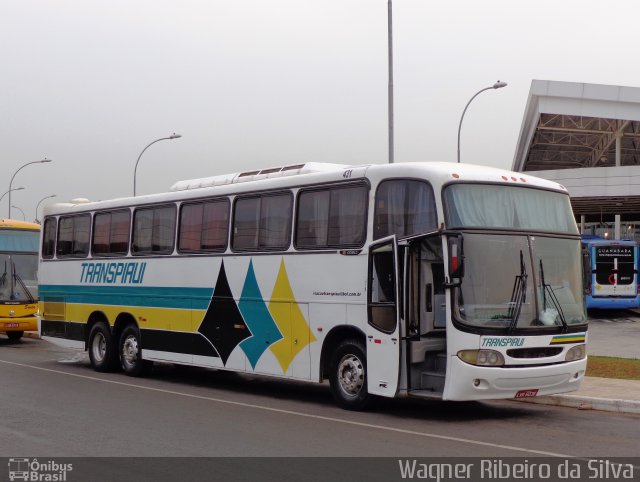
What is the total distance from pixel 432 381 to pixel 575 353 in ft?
6.52

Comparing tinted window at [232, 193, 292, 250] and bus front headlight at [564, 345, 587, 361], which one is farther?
tinted window at [232, 193, 292, 250]

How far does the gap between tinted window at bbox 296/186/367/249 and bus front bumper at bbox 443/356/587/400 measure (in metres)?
2.44

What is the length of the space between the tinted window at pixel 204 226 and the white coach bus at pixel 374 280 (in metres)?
0.03

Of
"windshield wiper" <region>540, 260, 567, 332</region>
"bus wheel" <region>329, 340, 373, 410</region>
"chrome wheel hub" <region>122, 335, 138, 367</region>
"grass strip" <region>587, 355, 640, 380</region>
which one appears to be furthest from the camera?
"chrome wheel hub" <region>122, 335, 138, 367</region>

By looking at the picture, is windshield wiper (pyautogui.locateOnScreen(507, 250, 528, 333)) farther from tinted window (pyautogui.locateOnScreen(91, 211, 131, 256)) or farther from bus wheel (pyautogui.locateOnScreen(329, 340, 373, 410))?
tinted window (pyautogui.locateOnScreen(91, 211, 131, 256))

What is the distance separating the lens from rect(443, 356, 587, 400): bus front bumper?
10.7 m

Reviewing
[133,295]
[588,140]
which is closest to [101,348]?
[133,295]

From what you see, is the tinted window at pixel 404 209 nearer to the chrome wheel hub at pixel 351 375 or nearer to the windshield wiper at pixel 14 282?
the chrome wheel hub at pixel 351 375

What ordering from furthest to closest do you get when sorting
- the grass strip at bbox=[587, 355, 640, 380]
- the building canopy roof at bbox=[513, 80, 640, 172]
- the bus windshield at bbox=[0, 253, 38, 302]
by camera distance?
the building canopy roof at bbox=[513, 80, 640, 172] → the bus windshield at bbox=[0, 253, 38, 302] → the grass strip at bbox=[587, 355, 640, 380]

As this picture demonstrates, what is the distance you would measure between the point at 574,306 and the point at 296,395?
4779 mm
